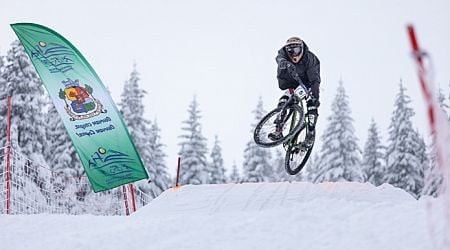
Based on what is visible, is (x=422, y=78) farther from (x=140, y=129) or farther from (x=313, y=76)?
(x=140, y=129)

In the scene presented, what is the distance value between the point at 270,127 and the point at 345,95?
22096mm

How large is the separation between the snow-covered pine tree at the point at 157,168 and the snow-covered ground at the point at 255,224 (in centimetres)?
2004

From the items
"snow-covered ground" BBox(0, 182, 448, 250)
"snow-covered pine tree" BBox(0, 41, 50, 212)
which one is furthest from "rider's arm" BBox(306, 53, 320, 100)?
"snow-covered pine tree" BBox(0, 41, 50, 212)

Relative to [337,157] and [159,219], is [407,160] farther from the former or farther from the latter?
[159,219]

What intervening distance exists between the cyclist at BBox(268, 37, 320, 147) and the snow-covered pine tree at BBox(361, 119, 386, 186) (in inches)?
966

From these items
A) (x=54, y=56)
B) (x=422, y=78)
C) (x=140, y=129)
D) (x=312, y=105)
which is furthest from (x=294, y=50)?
(x=140, y=129)

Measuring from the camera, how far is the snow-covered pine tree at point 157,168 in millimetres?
30895

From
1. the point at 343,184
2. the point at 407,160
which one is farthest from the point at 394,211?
the point at 407,160

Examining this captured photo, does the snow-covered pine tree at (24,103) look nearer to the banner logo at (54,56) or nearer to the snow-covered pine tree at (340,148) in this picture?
the banner logo at (54,56)

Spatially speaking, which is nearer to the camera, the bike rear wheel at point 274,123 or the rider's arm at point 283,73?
the rider's arm at point 283,73

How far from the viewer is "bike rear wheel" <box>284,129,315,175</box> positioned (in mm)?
11055

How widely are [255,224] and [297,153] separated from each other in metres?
3.50

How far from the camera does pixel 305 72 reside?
10.6 metres

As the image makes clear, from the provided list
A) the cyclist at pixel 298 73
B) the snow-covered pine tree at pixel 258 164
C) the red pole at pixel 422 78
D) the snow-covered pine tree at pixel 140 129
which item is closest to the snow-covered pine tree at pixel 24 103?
the snow-covered pine tree at pixel 140 129
